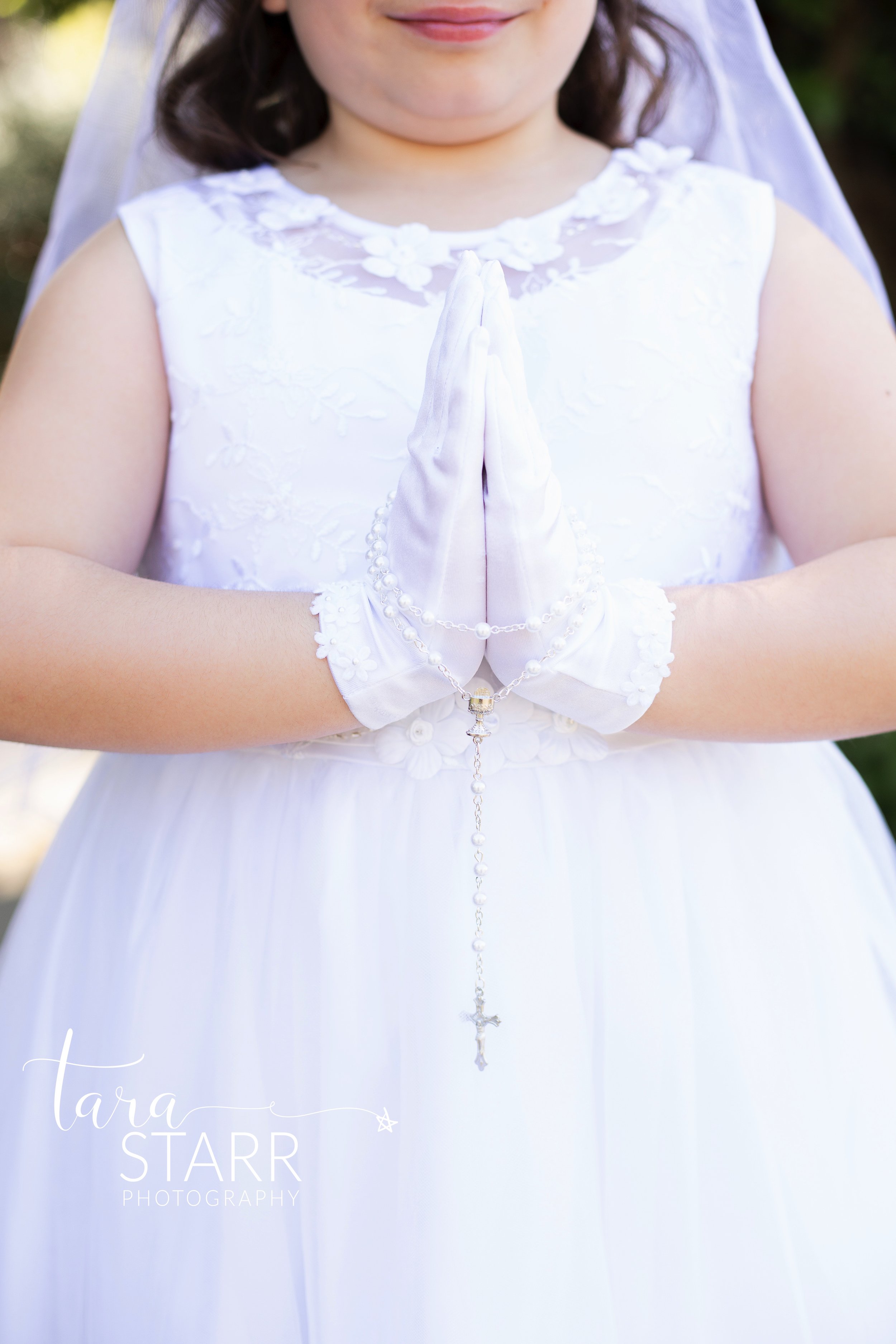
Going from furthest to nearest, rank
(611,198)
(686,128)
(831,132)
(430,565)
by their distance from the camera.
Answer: (831,132) < (686,128) < (611,198) < (430,565)

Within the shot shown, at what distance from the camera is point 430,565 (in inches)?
35.7

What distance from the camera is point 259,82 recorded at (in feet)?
4.96

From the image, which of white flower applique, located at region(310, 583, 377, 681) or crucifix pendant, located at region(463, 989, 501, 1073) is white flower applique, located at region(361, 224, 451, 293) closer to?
white flower applique, located at region(310, 583, 377, 681)

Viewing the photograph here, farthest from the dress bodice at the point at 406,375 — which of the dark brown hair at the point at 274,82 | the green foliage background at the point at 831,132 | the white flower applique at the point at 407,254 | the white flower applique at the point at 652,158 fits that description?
the green foliage background at the point at 831,132

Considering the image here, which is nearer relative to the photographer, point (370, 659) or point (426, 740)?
point (370, 659)

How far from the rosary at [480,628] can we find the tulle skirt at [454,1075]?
0.03 meters

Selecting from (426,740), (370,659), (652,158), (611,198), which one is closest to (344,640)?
(370,659)

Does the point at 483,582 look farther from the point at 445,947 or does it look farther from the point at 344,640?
the point at 445,947

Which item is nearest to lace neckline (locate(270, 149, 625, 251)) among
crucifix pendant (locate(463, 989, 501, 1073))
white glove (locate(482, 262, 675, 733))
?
white glove (locate(482, 262, 675, 733))

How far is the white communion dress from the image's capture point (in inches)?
36.0

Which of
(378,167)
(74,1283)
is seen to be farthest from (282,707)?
(378,167)

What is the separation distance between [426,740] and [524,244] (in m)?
0.53

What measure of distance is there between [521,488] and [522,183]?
560 millimetres

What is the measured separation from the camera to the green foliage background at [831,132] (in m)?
3.10
